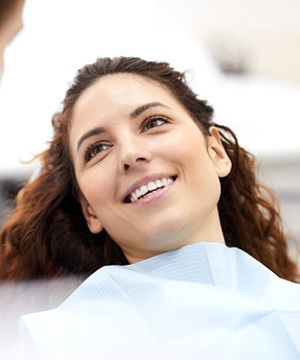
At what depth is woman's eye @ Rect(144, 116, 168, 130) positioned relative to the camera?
0.96 metres

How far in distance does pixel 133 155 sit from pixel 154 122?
0.10 m

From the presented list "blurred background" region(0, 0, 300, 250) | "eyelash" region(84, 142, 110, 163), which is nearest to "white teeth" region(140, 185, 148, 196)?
"eyelash" region(84, 142, 110, 163)

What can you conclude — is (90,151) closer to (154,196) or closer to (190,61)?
(154,196)

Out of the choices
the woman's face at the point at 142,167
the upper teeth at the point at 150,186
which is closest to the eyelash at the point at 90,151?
the woman's face at the point at 142,167

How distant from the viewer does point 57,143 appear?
1095 mm

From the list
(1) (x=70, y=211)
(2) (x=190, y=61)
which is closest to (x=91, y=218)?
(1) (x=70, y=211)

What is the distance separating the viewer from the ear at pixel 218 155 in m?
1.04

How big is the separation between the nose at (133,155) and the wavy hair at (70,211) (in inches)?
6.4

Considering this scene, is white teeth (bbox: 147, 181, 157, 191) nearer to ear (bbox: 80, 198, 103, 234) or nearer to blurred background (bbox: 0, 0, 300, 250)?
ear (bbox: 80, 198, 103, 234)

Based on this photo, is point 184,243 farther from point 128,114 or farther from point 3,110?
point 3,110

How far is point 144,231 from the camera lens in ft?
3.03

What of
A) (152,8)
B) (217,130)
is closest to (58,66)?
(152,8)

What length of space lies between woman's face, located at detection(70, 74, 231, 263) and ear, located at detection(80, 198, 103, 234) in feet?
0.08

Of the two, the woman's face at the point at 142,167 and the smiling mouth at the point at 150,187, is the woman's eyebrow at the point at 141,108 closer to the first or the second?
the woman's face at the point at 142,167
